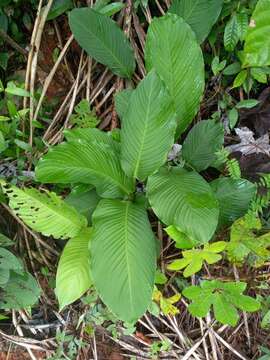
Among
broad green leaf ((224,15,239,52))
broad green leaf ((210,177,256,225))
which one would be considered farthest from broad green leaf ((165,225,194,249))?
broad green leaf ((224,15,239,52))

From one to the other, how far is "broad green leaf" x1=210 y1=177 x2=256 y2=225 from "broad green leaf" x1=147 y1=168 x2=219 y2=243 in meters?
0.07

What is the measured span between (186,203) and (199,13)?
569mm

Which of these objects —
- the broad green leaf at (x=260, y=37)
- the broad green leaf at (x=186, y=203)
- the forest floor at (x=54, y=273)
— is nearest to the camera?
the broad green leaf at (x=260, y=37)

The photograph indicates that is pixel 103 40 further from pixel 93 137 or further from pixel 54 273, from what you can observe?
pixel 54 273

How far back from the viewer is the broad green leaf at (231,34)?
1.32m

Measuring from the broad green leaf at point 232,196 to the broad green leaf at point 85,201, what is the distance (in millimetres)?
349

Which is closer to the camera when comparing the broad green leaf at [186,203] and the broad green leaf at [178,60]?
the broad green leaf at [186,203]

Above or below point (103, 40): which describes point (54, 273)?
below

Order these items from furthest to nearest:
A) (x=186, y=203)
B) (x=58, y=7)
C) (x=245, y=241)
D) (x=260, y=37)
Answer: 1. (x=58, y=7)
2. (x=245, y=241)
3. (x=186, y=203)
4. (x=260, y=37)

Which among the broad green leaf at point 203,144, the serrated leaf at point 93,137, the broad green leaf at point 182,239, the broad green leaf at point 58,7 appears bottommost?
the broad green leaf at point 182,239

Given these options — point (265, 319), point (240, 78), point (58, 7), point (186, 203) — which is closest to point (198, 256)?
point (186, 203)

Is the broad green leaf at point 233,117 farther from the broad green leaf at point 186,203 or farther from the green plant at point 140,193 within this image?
the broad green leaf at point 186,203

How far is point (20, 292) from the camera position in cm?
145

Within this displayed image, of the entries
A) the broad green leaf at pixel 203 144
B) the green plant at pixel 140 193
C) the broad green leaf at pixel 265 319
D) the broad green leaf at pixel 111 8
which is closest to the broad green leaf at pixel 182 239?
the green plant at pixel 140 193
